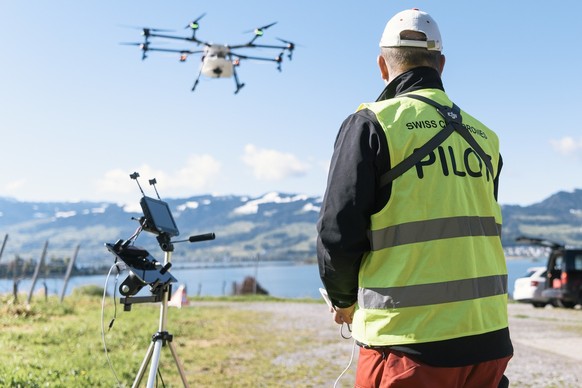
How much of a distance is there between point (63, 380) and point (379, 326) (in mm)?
4782

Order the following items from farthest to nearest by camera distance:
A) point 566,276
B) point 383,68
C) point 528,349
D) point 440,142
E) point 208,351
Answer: point 566,276 → point 528,349 → point 208,351 → point 383,68 → point 440,142

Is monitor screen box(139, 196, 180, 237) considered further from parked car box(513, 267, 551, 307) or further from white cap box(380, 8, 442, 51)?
parked car box(513, 267, 551, 307)

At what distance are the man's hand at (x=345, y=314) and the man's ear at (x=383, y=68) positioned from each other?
872 mm

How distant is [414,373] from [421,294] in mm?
244

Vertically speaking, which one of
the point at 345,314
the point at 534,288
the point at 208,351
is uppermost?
the point at 345,314

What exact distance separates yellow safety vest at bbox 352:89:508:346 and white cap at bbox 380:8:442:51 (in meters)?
0.25

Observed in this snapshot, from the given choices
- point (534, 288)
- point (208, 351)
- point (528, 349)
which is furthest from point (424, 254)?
point (534, 288)

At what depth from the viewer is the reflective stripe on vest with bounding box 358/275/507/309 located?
6.47 feet

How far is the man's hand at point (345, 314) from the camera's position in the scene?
7.25 ft

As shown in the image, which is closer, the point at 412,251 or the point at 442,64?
the point at 412,251

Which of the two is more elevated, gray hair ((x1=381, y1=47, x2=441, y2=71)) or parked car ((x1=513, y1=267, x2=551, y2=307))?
gray hair ((x1=381, y1=47, x2=441, y2=71))

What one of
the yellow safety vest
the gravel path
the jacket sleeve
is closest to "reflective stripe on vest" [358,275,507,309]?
the yellow safety vest

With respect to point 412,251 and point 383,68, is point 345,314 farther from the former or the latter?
point 383,68

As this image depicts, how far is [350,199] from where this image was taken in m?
1.96
